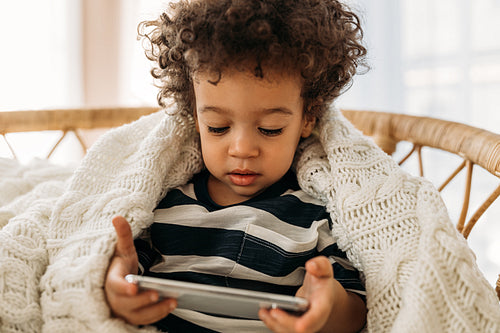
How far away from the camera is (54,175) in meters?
0.95

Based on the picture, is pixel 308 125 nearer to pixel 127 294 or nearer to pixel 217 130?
pixel 217 130

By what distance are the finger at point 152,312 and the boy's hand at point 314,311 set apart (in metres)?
0.11

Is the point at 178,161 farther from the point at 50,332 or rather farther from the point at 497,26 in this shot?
the point at 497,26

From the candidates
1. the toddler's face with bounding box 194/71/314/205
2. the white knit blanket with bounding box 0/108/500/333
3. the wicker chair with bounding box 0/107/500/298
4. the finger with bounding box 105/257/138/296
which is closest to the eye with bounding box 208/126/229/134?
the toddler's face with bounding box 194/71/314/205

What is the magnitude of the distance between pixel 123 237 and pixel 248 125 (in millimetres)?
222

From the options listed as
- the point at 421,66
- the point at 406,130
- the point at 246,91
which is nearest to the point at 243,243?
the point at 246,91

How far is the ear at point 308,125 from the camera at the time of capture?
2.64 ft

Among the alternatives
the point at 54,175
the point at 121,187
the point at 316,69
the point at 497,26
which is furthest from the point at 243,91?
the point at 497,26

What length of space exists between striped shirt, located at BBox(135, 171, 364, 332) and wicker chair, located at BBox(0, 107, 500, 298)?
31cm

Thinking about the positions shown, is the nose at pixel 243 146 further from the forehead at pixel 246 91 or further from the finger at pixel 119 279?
the finger at pixel 119 279

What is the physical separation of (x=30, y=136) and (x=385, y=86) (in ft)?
5.19

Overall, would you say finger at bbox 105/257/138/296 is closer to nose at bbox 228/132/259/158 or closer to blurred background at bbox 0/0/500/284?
nose at bbox 228/132/259/158

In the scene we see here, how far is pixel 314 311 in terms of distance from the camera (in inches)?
21.4

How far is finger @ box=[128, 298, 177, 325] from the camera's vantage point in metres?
0.58
